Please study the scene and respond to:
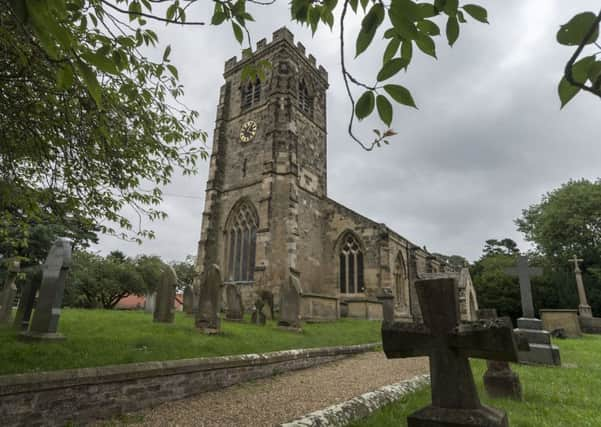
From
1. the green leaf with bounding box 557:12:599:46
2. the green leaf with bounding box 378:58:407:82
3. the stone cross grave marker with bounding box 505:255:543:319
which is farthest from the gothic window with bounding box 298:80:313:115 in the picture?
the green leaf with bounding box 557:12:599:46

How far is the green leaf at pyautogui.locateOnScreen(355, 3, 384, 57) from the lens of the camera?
141cm

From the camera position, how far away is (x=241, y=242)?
20531mm

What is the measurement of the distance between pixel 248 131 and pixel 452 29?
71.6 ft

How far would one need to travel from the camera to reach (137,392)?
16.1 feet

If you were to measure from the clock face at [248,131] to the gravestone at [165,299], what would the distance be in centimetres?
1362

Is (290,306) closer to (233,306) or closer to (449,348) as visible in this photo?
(233,306)

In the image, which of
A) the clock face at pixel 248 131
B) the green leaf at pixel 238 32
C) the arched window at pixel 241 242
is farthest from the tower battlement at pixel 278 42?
the green leaf at pixel 238 32

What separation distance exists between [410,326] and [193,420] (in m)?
3.57

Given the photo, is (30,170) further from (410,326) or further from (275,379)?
(410,326)

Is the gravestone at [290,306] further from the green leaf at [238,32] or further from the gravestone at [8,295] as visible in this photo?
the green leaf at [238,32]

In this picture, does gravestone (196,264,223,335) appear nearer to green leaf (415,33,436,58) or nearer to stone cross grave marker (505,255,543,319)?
green leaf (415,33,436,58)

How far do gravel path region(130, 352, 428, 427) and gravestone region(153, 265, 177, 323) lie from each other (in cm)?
421

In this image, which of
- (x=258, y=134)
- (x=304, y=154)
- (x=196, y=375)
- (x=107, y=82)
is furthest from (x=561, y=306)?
(x=107, y=82)

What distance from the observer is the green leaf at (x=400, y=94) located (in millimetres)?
1373
